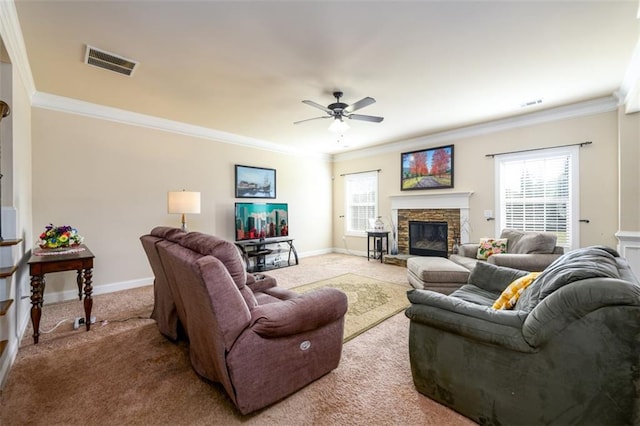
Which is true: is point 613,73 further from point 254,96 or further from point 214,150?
point 214,150

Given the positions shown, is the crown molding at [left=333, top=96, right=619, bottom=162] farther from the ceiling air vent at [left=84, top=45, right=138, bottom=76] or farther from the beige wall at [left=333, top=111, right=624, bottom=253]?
the ceiling air vent at [left=84, top=45, right=138, bottom=76]

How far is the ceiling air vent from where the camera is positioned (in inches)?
102

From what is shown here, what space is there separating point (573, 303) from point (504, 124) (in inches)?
173

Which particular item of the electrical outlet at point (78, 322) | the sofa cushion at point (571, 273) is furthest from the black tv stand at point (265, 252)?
the sofa cushion at point (571, 273)

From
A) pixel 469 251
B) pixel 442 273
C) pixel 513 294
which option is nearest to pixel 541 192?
pixel 469 251

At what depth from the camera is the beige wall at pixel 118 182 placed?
3.54 m

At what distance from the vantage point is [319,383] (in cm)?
187

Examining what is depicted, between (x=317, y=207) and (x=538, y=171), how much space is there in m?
4.46

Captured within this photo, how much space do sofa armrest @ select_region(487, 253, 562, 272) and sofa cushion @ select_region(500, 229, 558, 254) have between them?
0.10 metres

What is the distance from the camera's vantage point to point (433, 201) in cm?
550

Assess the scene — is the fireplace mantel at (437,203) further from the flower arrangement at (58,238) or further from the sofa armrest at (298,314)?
the flower arrangement at (58,238)

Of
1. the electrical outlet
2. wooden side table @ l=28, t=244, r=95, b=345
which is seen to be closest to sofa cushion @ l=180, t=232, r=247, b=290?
wooden side table @ l=28, t=244, r=95, b=345

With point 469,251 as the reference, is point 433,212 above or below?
above

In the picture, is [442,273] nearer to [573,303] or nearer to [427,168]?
[573,303]
